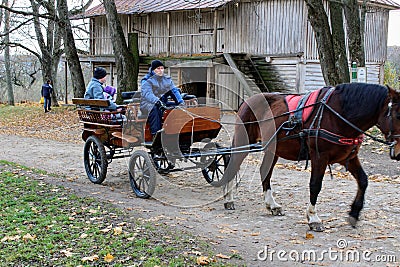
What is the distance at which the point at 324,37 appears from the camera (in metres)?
16.2

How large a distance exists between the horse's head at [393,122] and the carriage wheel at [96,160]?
5.59m

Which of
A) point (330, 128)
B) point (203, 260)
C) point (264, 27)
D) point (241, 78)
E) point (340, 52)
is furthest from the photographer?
point (264, 27)

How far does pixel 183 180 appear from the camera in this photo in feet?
35.1

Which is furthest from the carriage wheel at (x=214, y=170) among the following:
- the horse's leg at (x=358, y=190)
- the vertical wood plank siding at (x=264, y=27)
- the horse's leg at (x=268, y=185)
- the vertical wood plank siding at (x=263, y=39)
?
the vertical wood plank siding at (x=264, y=27)

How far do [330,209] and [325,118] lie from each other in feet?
6.71

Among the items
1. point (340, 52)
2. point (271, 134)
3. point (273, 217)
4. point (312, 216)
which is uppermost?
point (340, 52)

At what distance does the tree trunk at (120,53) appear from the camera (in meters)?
23.5

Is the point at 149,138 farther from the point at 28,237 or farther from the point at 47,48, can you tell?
the point at 47,48

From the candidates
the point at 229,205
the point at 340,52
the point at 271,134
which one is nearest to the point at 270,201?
the point at 229,205

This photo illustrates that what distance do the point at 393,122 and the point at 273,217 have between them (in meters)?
2.49

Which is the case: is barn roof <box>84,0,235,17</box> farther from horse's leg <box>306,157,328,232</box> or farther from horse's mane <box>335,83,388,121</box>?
horse's leg <box>306,157,328,232</box>

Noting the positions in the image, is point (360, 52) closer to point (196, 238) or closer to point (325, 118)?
point (325, 118)

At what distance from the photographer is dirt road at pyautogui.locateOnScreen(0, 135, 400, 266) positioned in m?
6.04

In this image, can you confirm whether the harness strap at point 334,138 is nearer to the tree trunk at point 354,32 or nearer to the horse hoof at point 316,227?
the horse hoof at point 316,227
